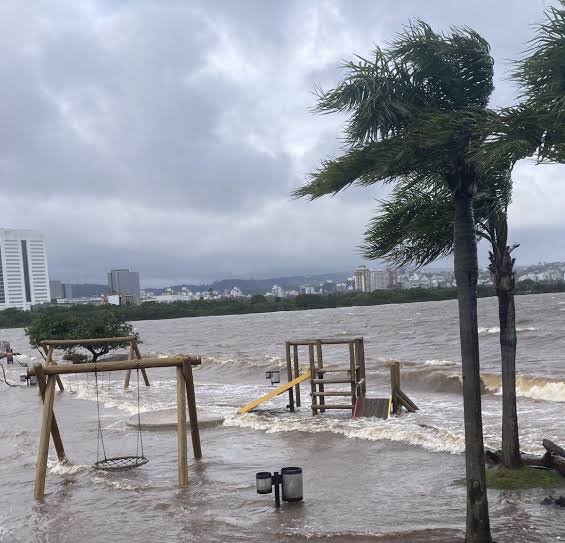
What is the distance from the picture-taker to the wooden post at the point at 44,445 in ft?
38.7

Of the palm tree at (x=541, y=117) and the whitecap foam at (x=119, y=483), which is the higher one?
the palm tree at (x=541, y=117)

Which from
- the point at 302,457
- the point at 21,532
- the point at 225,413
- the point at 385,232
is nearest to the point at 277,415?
the point at 225,413

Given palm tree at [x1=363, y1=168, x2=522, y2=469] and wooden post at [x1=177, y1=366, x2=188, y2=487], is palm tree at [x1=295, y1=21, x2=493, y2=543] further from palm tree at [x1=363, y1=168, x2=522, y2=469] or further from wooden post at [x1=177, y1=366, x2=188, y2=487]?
wooden post at [x1=177, y1=366, x2=188, y2=487]

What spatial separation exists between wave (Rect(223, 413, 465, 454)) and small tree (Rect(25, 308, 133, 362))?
2493cm

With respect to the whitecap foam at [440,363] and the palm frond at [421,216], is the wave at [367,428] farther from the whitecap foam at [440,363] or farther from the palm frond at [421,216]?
the whitecap foam at [440,363]

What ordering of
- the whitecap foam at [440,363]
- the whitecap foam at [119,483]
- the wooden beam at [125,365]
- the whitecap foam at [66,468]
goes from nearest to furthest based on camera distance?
1. the wooden beam at [125,365]
2. the whitecap foam at [119,483]
3. the whitecap foam at [66,468]
4. the whitecap foam at [440,363]

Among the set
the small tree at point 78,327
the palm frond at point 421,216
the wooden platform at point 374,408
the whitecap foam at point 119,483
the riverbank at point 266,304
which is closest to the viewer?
the palm frond at point 421,216

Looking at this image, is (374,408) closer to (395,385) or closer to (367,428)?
(395,385)

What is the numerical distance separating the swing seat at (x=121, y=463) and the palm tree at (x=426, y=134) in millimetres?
6927

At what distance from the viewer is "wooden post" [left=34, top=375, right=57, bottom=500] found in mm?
11802

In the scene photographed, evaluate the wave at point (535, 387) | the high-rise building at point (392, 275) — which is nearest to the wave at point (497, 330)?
the wave at point (535, 387)

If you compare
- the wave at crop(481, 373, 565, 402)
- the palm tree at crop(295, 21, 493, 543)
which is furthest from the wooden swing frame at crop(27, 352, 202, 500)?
the wave at crop(481, 373, 565, 402)

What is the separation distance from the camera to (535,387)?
26453mm

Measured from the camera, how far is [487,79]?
7.48 meters
